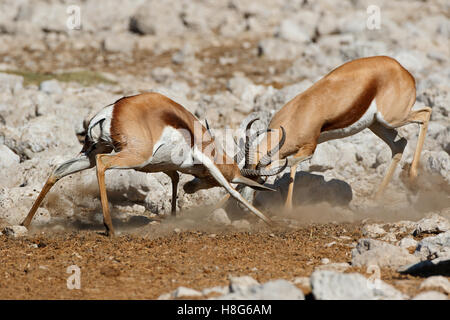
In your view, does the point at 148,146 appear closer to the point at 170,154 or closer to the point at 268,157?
the point at 170,154

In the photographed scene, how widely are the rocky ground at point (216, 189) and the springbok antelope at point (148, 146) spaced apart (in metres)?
0.61

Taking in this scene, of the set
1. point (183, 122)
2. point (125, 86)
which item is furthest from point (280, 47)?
point (183, 122)

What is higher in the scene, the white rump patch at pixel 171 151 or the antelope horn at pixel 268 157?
the white rump patch at pixel 171 151

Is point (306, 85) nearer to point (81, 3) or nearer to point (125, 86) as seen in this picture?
point (125, 86)

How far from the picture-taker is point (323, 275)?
202 inches

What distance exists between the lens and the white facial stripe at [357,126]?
9.77 m

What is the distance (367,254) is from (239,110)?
7.19 metres

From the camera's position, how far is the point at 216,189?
33.0 ft

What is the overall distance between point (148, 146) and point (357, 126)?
3.51m

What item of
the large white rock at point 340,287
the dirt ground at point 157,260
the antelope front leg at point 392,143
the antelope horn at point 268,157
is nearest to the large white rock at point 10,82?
the dirt ground at point 157,260

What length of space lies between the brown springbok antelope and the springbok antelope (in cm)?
92

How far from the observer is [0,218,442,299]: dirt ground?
5.80 m

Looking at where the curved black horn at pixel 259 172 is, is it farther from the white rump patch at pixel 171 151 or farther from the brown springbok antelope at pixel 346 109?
the white rump patch at pixel 171 151

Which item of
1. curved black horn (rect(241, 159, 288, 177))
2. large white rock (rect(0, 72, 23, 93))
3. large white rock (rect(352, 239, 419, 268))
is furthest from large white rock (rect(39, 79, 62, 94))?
large white rock (rect(352, 239, 419, 268))
